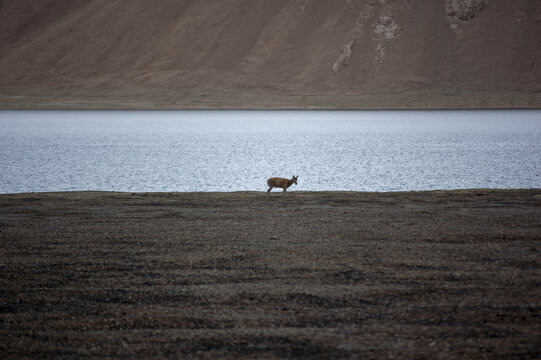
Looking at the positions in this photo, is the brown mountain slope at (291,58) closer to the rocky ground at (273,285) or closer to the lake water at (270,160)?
the lake water at (270,160)

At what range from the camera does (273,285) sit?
33.4ft

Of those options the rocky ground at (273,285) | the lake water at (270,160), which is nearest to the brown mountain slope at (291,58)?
the lake water at (270,160)

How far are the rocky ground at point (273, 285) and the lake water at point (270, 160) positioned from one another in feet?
46.7

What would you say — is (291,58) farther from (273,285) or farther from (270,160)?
(273,285)

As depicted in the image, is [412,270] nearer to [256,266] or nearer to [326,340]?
[256,266]

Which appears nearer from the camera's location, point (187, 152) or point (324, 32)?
point (187, 152)

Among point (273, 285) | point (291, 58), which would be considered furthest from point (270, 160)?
point (291, 58)

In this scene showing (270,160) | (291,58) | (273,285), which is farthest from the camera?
(291,58)

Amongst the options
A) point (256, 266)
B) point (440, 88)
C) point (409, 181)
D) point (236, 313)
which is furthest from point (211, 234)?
point (440, 88)

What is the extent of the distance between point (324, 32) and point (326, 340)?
13868 centimetres

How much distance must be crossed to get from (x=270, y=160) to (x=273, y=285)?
36.2 m

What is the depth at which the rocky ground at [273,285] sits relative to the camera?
778cm

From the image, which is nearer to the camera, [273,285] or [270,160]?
[273,285]

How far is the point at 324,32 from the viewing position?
468 ft
